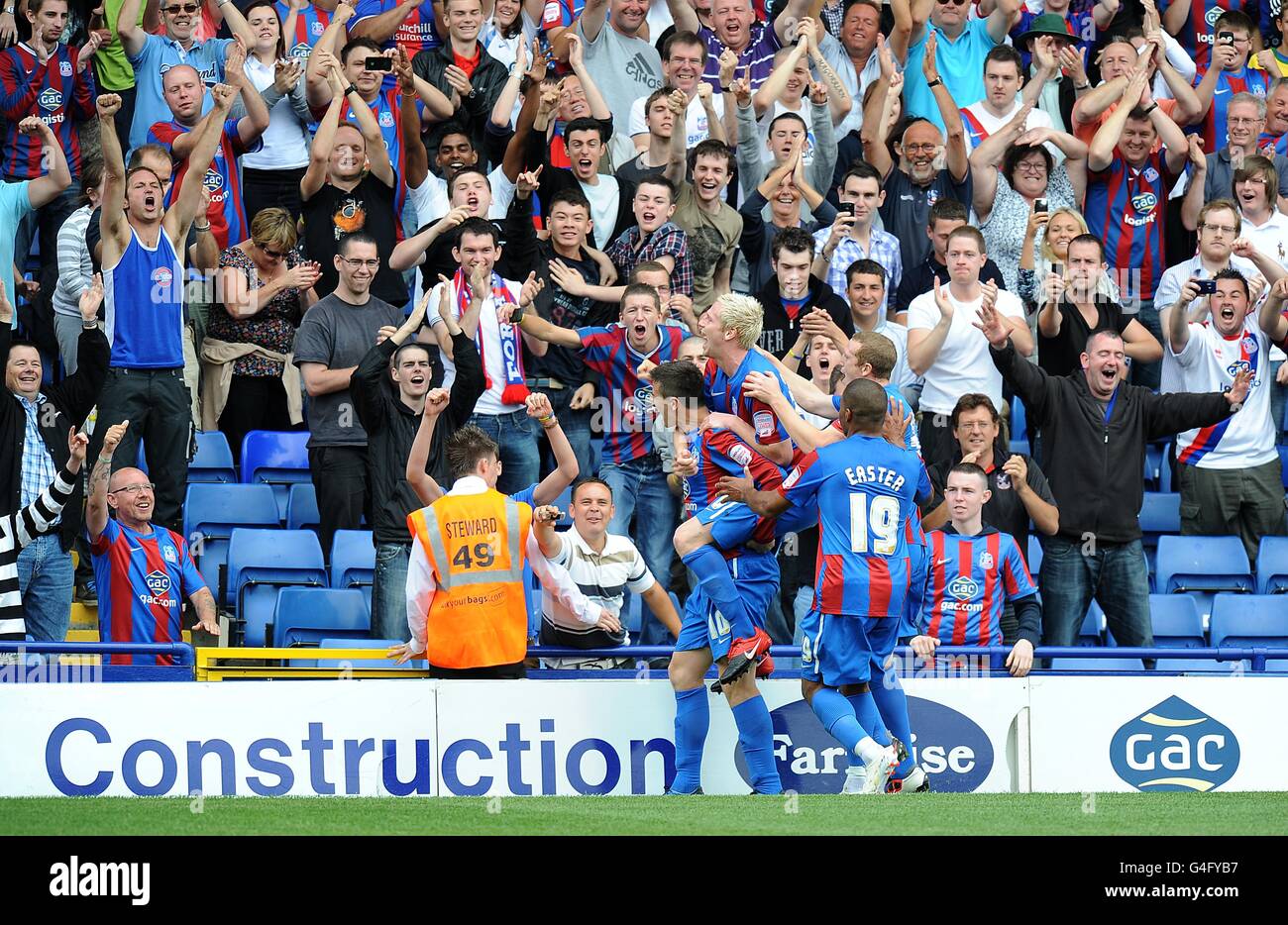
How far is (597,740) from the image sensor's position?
10.2m

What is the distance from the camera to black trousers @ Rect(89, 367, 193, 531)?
11820 millimetres

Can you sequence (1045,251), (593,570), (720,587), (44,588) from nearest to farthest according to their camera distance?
(720,587) → (593,570) → (44,588) → (1045,251)

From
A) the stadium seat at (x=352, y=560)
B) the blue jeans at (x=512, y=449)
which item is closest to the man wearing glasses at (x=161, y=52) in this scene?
the blue jeans at (x=512, y=449)

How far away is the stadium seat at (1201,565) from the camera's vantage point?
12336 mm

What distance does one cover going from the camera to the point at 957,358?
40.4 feet

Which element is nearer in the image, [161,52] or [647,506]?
[647,506]

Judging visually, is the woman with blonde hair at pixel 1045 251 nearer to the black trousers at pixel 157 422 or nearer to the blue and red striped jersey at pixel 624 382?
the blue and red striped jersey at pixel 624 382

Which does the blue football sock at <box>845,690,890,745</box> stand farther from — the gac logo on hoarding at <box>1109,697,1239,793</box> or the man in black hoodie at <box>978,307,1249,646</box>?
the man in black hoodie at <box>978,307,1249,646</box>

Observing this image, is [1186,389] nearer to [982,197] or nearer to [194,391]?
[982,197]

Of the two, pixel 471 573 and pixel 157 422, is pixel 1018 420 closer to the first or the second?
pixel 471 573

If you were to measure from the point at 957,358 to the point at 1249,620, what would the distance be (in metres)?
2.58

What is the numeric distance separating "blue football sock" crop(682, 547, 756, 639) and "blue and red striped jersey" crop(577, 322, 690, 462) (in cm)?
240

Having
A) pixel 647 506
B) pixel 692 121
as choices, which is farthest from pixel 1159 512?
pixel 692 121

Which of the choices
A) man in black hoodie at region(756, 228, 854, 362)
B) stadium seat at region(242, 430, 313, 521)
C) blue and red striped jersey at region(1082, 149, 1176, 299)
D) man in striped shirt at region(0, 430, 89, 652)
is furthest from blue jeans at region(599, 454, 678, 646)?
blue and red striped jersey at region(1082, 149, 1176, 299)
